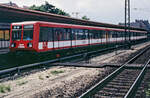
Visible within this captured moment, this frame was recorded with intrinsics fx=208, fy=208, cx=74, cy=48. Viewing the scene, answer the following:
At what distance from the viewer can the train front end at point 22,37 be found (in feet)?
45.0

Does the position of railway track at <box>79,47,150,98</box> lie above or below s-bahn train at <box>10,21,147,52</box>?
below

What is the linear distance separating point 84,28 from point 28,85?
13.1 meters

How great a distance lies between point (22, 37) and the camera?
46.8 ft

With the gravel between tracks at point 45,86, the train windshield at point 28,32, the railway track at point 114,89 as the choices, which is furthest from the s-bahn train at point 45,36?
the railway track at point 114,89

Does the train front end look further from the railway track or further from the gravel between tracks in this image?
the railway track

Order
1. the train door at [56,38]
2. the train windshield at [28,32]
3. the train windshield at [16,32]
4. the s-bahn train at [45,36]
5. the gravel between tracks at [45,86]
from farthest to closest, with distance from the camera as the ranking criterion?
the train door at [56,38], the train windshield at [16,32], the train windshield at [28,32], the s-bahn train at [45,36], the gravel between tracks at [45,86]

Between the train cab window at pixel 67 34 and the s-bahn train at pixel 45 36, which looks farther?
the train cab window at pixel 67 34

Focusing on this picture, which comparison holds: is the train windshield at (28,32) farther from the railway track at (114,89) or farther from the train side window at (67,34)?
the railway track at (114,89)

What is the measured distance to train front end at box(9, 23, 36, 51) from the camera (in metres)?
13.7

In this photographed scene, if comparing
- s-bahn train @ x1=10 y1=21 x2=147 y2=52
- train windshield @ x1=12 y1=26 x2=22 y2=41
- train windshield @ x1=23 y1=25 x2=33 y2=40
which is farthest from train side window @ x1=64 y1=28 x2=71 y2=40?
train windshield @ x1=12 y1=26 x2=22 y2=41

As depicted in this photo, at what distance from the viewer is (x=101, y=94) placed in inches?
287

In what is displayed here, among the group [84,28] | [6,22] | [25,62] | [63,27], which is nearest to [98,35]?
Answer: [84,28]

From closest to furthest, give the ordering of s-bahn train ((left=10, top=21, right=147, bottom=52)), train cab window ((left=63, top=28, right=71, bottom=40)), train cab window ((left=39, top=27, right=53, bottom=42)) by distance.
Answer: s-bahn train ((left=10, top=21, right=147, bottom=52))
train cab window ((left=39, top=27, right=53, bottom=42))
train cab window ((left=63, top=28, right=71, bottom=40))

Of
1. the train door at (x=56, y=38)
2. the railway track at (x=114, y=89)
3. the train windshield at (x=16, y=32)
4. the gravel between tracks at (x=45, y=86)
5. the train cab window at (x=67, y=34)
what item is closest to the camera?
the railway track at (x=114, y=89)
